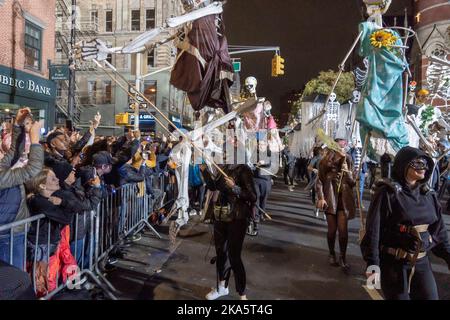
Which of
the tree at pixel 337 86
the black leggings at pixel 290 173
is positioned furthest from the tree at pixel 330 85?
the black leggings at pixel 290 173

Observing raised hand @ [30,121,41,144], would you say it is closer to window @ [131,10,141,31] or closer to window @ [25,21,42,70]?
window @ [25,21,42,70]

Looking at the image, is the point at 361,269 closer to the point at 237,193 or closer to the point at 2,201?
the point at 237,193

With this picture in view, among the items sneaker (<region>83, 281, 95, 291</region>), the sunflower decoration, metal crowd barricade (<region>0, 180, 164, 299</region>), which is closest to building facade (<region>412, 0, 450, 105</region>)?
the sunflower decoration

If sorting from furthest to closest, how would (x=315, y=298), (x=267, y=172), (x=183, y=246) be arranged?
(x=267, y=172) < (x=183, y=246) < (x=315, y=298)

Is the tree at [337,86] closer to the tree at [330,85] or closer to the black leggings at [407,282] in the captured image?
the tree at [330,85]

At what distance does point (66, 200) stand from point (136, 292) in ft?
4.93

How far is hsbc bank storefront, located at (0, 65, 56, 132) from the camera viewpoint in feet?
52.2

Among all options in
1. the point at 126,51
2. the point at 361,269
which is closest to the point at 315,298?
the point at 361,269

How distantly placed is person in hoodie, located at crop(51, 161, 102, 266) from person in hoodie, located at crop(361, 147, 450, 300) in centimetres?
324

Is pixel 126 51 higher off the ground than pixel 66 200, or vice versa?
pixel 126 51

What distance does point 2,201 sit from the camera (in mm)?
3676

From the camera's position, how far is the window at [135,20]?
113 ft

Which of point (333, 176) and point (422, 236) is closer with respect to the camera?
point (422, 236)

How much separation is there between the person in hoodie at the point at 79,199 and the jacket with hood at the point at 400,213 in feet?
10.6
